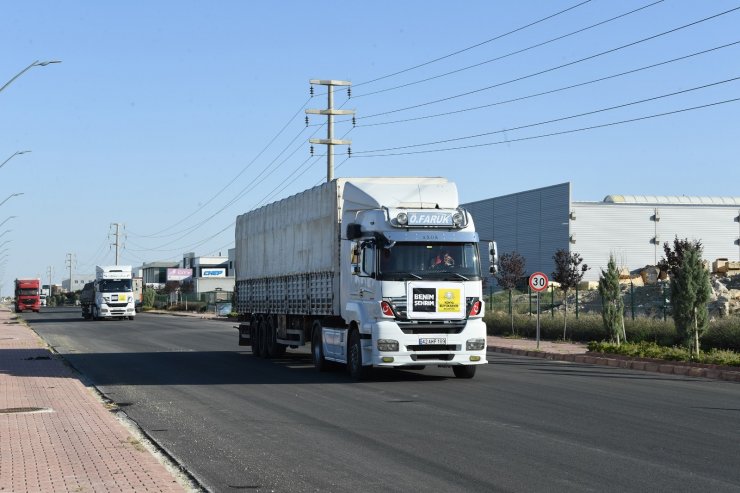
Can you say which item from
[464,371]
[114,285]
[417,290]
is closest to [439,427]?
[417,290]

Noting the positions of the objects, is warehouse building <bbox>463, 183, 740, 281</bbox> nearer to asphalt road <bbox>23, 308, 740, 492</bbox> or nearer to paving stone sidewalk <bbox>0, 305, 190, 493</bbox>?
asphalt road <bbox>23, 308, 740, 492</bbox>

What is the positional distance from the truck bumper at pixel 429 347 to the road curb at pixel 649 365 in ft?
18.9

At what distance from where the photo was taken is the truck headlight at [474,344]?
19812 millimetres

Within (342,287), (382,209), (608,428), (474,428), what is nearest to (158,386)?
(342,287)

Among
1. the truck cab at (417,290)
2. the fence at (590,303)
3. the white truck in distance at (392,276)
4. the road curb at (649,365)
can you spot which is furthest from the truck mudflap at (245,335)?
the fence at (590,303)

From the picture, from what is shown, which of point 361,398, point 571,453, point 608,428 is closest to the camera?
point 571,453

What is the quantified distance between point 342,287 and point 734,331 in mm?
13001

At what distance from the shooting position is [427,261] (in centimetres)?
1981

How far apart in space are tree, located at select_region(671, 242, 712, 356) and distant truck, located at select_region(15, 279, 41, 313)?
81.5 m

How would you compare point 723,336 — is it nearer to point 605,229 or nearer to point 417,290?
point 417,290

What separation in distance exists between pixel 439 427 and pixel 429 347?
6401 millimetres

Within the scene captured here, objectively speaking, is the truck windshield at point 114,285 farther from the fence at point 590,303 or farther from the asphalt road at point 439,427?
the asphalt road at point 439,427

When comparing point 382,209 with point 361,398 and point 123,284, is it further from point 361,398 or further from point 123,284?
point 123,284

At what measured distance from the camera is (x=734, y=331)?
28.1 meters
